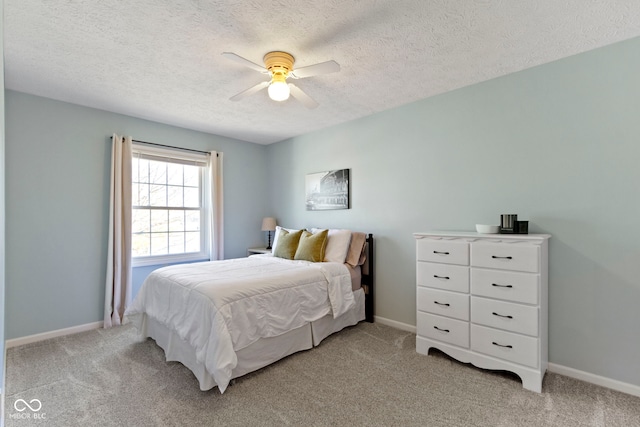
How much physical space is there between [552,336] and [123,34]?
3851mm

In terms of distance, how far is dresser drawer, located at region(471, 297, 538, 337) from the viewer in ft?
7.08

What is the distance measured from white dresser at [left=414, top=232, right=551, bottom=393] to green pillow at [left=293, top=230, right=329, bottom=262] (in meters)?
1.10

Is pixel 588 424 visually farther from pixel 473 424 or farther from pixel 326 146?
pixel 326 146

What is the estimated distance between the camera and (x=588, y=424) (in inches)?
71.1

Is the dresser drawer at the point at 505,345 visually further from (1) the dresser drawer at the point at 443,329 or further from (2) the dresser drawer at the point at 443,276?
(2) the dresser drawer at the point at 443,276

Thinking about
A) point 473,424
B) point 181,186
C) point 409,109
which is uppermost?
point 409,109

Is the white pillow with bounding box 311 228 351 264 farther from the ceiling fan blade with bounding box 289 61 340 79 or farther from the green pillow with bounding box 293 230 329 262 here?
the ceiling fan blade with bounding box 289 61 340 79

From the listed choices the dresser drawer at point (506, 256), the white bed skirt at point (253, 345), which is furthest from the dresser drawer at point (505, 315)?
the white bed skirt at point (253, 345)

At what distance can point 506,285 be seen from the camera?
226cm

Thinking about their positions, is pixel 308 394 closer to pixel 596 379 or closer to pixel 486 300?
pixel 486 300

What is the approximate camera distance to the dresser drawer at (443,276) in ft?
8.11

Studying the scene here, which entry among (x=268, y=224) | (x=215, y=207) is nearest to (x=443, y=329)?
(x=268, y=224)

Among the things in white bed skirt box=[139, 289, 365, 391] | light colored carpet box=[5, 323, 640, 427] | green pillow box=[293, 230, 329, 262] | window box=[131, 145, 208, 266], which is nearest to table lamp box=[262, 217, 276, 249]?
window box=[131, 145, 208, 266]

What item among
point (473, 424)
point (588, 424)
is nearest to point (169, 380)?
point (473, 424)
